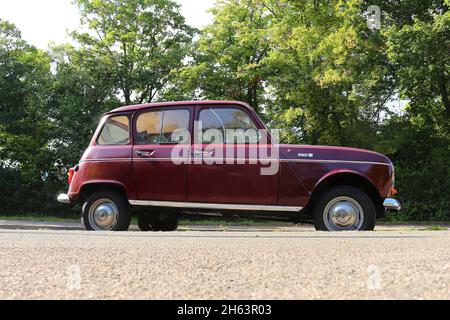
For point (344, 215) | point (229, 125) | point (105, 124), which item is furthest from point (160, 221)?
point (344, 215)

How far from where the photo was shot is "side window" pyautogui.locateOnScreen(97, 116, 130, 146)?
8.77 meters

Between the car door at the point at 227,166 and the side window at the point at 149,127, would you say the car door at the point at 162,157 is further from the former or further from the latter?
the car door at the point at 227,166

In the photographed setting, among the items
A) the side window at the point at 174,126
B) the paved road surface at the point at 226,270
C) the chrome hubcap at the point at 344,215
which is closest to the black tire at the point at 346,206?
the chrome hubcap at the point at 344,215

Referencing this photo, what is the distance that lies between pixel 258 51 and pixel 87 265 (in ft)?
91.6

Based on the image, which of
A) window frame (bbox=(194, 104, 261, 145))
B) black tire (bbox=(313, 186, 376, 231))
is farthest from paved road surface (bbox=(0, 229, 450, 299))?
window frame (bbox=(194, 104, 261, 145))

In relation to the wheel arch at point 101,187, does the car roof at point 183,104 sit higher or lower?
higher

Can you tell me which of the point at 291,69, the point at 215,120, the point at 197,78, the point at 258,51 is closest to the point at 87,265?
the point at 215,120

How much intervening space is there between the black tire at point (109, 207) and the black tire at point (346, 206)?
2.91m

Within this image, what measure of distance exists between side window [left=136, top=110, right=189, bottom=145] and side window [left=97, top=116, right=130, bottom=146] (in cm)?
21

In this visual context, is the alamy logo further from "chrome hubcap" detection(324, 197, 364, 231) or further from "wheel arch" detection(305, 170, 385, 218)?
"chrome hubcap" detection(324, 197, 364, 231)

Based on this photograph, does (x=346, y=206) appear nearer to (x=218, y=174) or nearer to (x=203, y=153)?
(x=218, y=174)

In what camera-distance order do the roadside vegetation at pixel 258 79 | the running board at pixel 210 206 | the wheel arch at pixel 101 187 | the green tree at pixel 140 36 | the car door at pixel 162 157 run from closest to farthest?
1. the running board at pixel 210 206
2. the car door at pixel 162 157
3. the wheel arch at pixel 101 187
4. the roadside vegetation at pixel 258 79
5. the green tree at pixel 140 36

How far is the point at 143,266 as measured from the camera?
13.8ft

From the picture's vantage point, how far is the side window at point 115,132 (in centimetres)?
877
